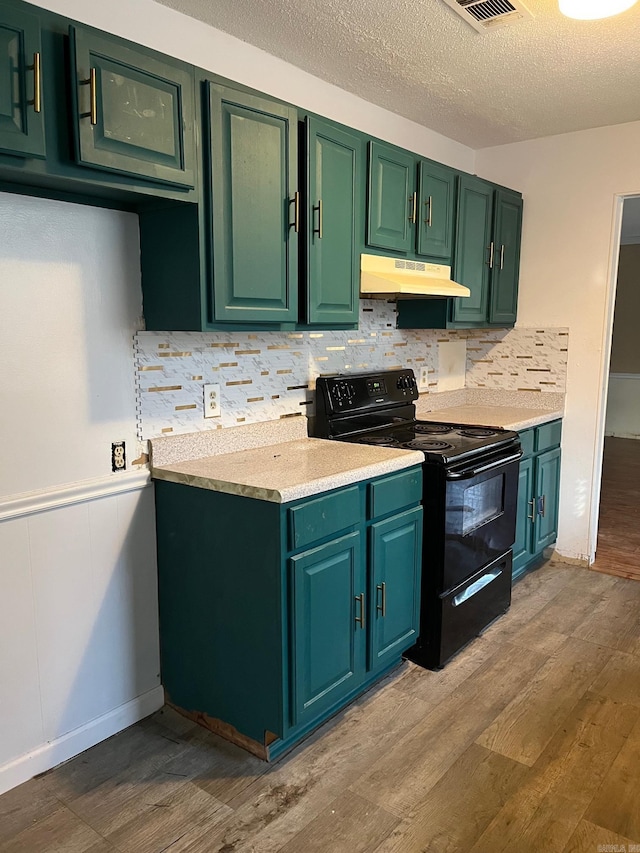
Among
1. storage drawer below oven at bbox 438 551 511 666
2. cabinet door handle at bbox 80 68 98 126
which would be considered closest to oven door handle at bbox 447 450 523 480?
storage drawer below oven at bbox 438 551 511 666

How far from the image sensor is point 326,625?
2168 mm

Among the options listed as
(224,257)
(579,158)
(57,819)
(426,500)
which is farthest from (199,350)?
(579,158)

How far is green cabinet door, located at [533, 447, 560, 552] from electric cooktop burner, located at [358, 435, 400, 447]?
43.3 inches

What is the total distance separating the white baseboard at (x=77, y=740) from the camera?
201cm

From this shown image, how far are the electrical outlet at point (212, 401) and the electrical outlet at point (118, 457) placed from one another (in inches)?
14.9

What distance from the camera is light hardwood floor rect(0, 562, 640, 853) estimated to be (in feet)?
5.92

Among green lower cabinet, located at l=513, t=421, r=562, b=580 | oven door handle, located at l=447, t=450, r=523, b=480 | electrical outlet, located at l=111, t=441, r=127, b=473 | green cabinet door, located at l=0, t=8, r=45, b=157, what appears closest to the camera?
green cabinet door, located at l=0, t=8, r=45, b=157

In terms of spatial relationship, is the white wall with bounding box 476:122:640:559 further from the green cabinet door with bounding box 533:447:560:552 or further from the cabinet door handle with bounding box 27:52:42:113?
the cabinet door handle with bounding box 27:52:42:113

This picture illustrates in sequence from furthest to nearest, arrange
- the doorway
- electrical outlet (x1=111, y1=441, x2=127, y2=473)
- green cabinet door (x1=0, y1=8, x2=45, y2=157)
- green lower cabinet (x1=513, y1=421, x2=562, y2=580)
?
the doorway < green lower cabinet (x1=513, y1=421, x2=562, y2=580) < electrical outlet (x1=111, y1=441, x2=127, y2=473) < green cabinet door (x1=0, y1=8, x2=45, y2=157)

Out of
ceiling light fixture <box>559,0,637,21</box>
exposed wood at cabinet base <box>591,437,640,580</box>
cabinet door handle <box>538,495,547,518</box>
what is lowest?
A: exposed wood at cabinet base <box>591,437,640,580</box>

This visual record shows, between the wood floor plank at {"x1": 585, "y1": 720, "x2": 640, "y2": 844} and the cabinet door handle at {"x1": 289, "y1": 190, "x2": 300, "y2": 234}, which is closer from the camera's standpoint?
the wood floor plank at {"x1": 585, "y1": 720, "x2": 640, "y2": 844}

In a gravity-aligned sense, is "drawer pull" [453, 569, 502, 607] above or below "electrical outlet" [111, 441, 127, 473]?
below

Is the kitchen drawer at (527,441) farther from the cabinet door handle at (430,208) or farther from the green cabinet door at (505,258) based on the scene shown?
the cabinet door handle at (430,208)

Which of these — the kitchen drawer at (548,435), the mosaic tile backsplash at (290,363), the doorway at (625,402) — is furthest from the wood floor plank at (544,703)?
the doorway at (625,402)
